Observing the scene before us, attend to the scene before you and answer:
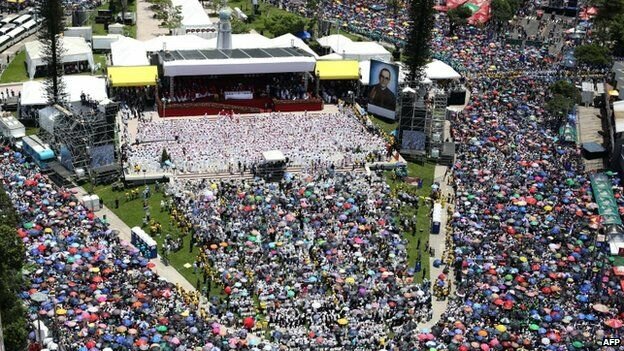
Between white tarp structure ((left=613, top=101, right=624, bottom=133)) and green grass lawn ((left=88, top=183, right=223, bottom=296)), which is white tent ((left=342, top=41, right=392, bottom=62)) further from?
green grass lawn ((left=88, top=183, right=223, bottom=296))

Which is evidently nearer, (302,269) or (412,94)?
(302,269)

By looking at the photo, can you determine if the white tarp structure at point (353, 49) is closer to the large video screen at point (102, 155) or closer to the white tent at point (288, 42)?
the white tent at point (288, 42)

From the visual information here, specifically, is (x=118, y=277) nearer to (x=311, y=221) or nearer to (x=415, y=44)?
(x=311, y=221)

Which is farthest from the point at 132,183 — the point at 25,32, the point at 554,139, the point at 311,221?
the point at 25,32

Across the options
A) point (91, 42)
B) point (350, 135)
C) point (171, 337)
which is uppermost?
point (91, 42)

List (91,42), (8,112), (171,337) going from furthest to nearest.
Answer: (91,42) < (8,112) < (171,337)

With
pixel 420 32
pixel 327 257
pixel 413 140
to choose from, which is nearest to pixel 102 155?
pixel 327 257

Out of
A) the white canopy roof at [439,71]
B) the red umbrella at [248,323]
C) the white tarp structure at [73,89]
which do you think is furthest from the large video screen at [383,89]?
the red umbrella at [248,323]
